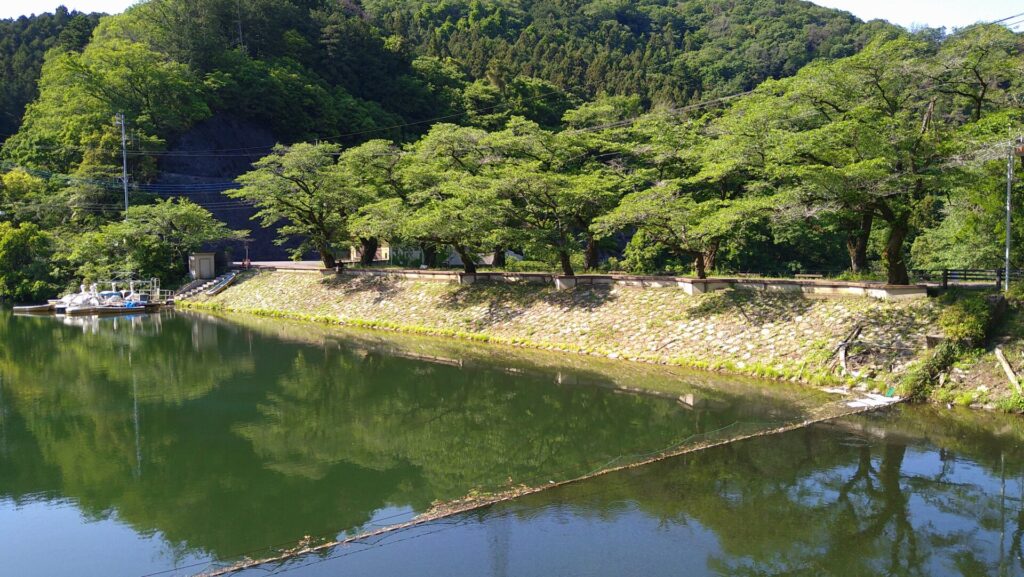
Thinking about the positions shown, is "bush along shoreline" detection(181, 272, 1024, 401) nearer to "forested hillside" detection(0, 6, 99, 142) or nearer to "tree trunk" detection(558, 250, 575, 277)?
"tree trunk" detection(558, 250, 575, 277)

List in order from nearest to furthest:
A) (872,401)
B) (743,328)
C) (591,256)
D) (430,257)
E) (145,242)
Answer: (872,401), (743,328), (591,256), (430,257), (145,242)

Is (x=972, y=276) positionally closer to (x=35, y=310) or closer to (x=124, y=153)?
(x=35, y=310)

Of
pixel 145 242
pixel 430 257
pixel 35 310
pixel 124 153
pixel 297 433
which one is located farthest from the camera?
pixel 124 153

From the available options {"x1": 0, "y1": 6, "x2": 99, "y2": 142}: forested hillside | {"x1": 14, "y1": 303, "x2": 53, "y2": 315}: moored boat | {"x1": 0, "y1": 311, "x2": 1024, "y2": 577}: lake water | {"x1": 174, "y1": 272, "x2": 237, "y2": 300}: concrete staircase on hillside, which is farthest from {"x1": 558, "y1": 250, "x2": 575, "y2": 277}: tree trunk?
{"x1": 0, "y1": 6, "x2": 99, "y2": 142}: forested hillside

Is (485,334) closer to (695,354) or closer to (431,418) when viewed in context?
(695,354)

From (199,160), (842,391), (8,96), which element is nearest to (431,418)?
(842,391)

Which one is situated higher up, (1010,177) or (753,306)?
(1010,177)

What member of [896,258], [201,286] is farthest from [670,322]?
[201,286]
